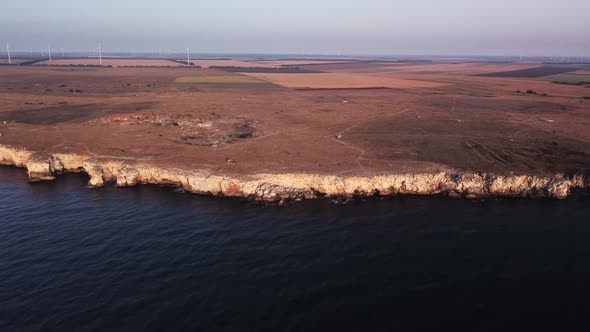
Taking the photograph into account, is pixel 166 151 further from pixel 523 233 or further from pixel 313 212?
pixel 523 233

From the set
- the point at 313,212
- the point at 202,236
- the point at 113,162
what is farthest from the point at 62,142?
the point at 313,212

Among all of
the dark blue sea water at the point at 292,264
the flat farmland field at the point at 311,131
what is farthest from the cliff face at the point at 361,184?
the dark blue sea water at the point at 292,264

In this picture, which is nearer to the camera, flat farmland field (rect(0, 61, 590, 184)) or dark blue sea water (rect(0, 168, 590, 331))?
dark blue sea water (rect(0, 168, 590, 331))

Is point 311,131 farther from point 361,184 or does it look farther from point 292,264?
point 292,264

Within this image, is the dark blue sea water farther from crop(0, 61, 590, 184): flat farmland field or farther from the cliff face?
crop(0, 61, 590, 184): flat farmland field

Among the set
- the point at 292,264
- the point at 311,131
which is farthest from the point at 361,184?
the point at 311,131

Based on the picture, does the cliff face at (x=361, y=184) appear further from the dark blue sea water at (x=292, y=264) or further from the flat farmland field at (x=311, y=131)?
the dark blue sea water at (x=292, y=264)

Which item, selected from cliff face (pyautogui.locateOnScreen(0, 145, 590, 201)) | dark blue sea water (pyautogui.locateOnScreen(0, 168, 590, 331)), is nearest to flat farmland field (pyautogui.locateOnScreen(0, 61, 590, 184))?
cliff face (pyautogui.locateOnScreen(0, 145, 590, 201))

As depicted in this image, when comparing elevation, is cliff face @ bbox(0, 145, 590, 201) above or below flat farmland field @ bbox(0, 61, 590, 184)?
below
